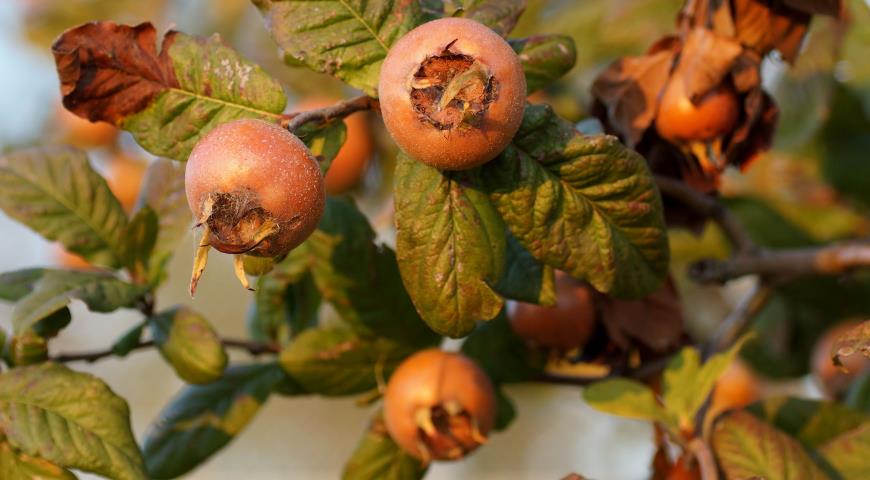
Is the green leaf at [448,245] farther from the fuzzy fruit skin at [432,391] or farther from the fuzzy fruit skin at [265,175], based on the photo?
the fuzzy fruit skin at [432,391]

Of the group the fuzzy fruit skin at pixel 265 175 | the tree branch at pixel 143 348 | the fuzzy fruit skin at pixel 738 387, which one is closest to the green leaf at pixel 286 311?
the tree branch at pixel 143 348

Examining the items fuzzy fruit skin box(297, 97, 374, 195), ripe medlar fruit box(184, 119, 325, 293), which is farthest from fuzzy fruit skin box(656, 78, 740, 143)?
fuzzy fruit skin box(297, 97, 374, 195)

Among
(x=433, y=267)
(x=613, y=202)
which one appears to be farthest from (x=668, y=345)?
(x=433, y=267)

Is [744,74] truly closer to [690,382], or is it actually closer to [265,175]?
[690,382]

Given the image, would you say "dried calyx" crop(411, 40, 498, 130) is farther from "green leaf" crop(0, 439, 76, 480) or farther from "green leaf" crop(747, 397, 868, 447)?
"green leaf" crop(747, 397, 868, 447)

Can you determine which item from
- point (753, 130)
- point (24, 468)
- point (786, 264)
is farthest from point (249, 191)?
point (786, 264)

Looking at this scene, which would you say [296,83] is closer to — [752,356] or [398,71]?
[752,356]
